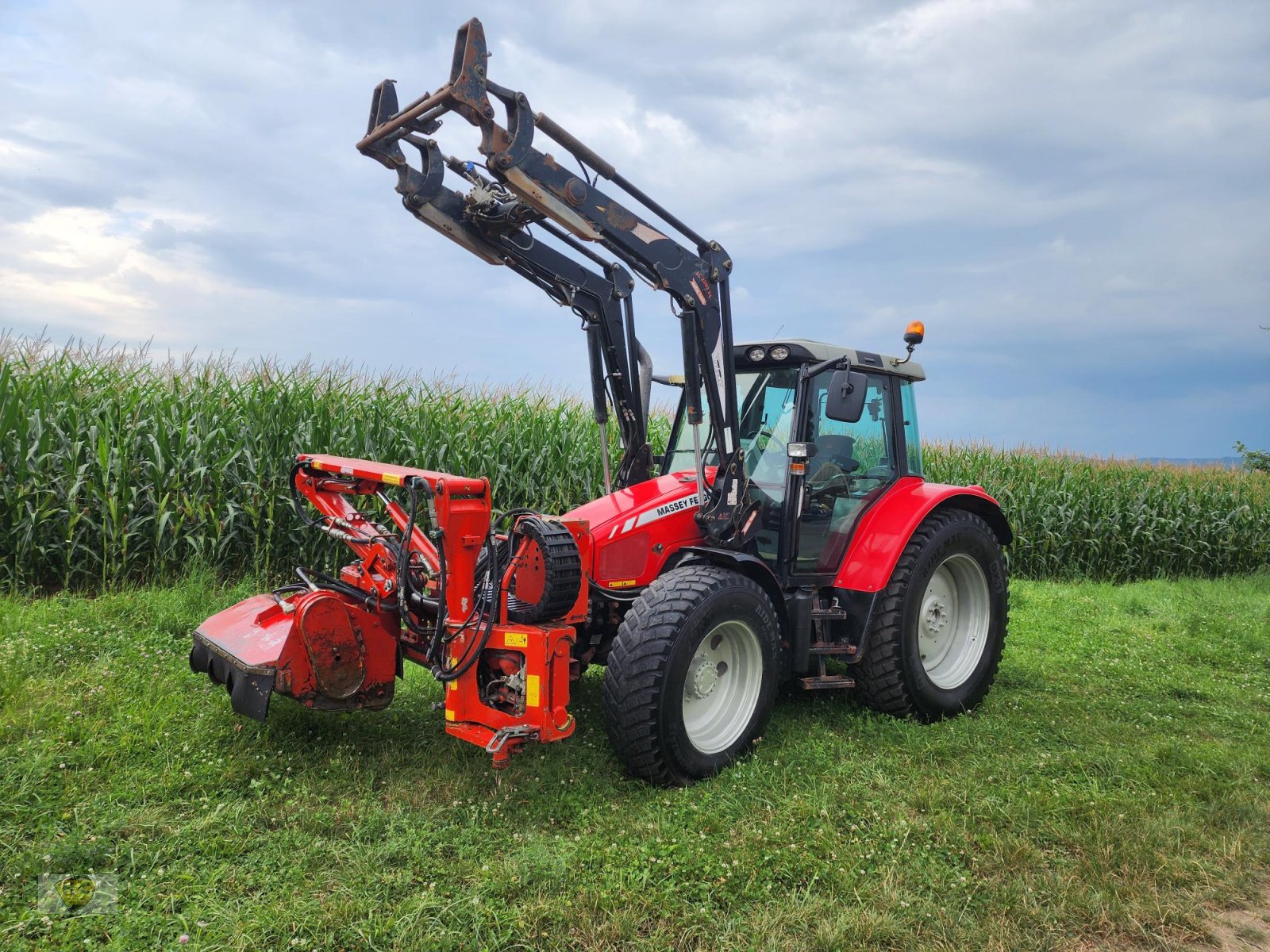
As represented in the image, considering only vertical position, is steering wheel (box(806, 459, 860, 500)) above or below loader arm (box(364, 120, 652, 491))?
below

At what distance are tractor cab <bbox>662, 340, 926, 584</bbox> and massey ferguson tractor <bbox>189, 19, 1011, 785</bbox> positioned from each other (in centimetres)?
2

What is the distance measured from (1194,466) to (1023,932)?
17.1 meters

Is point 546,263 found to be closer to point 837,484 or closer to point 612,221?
point 612,221

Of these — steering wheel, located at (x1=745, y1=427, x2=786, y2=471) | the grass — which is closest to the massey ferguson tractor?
steering wheel, located at (x1=745, y1=427, x2=786, y2=471)

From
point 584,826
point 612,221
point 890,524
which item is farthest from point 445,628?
point 890,524

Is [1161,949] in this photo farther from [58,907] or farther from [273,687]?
[58,907]

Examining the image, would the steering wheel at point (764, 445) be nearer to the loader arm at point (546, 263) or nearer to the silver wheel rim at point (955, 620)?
the loader arm at point (546, 263)

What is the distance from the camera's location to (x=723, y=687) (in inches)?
181

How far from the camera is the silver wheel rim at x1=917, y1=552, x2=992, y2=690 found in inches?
231

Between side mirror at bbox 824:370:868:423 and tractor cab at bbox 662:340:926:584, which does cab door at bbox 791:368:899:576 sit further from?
side mirror at bbox 824:370:868:423

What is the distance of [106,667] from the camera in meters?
5.23

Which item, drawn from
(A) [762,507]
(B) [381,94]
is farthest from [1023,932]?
(B) [381,94]

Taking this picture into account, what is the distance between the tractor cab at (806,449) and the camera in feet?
16.9

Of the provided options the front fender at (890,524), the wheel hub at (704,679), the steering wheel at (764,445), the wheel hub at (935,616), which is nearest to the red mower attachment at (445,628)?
the wheel hub at (704,679)
